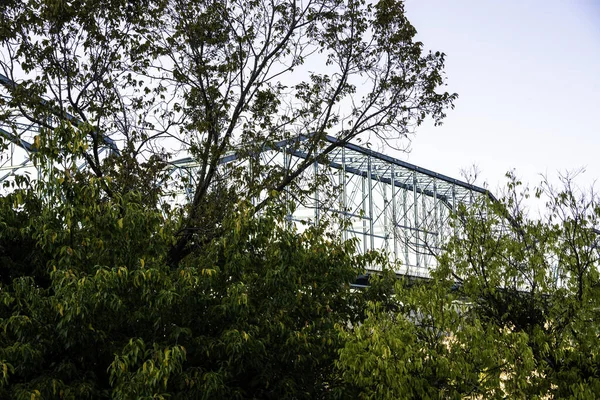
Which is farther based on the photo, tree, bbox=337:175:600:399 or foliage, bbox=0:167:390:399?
tree, bbox=337:175:600:399

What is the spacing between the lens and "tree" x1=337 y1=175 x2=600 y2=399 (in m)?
10.4

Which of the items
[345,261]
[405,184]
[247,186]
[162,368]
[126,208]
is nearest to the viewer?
[162,368]

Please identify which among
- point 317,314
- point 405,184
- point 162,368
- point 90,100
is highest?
point 405,184

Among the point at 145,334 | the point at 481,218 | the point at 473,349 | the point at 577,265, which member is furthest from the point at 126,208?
the point at 577,265

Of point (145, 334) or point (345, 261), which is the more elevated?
point (345, 261)

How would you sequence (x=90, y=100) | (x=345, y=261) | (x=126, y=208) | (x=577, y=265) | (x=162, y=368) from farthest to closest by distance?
1. (x=90, y=100)
2. (x=345, y=261)
3. (x=577, y=265)
4. (x=126, y=208)
5. (x=162, y=368)

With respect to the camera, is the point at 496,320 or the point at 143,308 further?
the point at 496,320

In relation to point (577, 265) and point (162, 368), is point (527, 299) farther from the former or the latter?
point (162, 368)

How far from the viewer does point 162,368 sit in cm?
852

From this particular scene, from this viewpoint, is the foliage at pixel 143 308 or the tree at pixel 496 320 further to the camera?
the tree at pixel 496 320

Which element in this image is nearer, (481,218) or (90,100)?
(481,218)

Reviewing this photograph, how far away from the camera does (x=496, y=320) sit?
12.2 metres

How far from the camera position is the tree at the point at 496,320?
408 inches

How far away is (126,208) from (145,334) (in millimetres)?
1733
